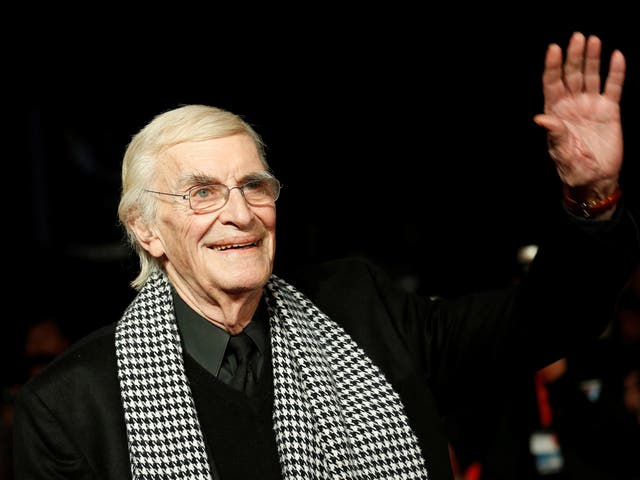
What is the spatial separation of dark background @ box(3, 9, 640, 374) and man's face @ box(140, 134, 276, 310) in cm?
217

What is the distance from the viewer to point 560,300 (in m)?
2.05

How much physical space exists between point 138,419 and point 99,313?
3612 mm

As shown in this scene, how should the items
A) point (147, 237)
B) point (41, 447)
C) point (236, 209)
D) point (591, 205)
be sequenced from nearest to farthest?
1. point (591, 205)
2. point (41, 447)
3. point (236, 209)
4. point (147, 237)

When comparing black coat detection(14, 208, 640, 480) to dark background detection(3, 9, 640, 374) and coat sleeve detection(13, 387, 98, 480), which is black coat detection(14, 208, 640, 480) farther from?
dark background detection(3, 9, 640, 374)

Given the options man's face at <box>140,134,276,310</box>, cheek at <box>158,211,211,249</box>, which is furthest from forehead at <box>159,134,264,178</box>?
cheek at <box>158,211,211,249</box>

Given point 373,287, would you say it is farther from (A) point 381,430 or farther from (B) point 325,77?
(B) point 325,77

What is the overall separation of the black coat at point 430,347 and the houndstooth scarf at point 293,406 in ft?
0.13

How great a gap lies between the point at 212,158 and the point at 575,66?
856 mm

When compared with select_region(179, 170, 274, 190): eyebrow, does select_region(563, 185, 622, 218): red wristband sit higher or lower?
lower

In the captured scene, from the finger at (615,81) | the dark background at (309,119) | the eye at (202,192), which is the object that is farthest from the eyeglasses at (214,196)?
the dark background at (309,119)

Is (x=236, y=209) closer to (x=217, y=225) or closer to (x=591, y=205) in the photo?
(x=217, y=225)

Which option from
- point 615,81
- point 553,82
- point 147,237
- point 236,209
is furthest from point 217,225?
point 615,81

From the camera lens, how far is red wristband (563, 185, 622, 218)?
6.43 feet

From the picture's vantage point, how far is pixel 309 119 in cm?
592
